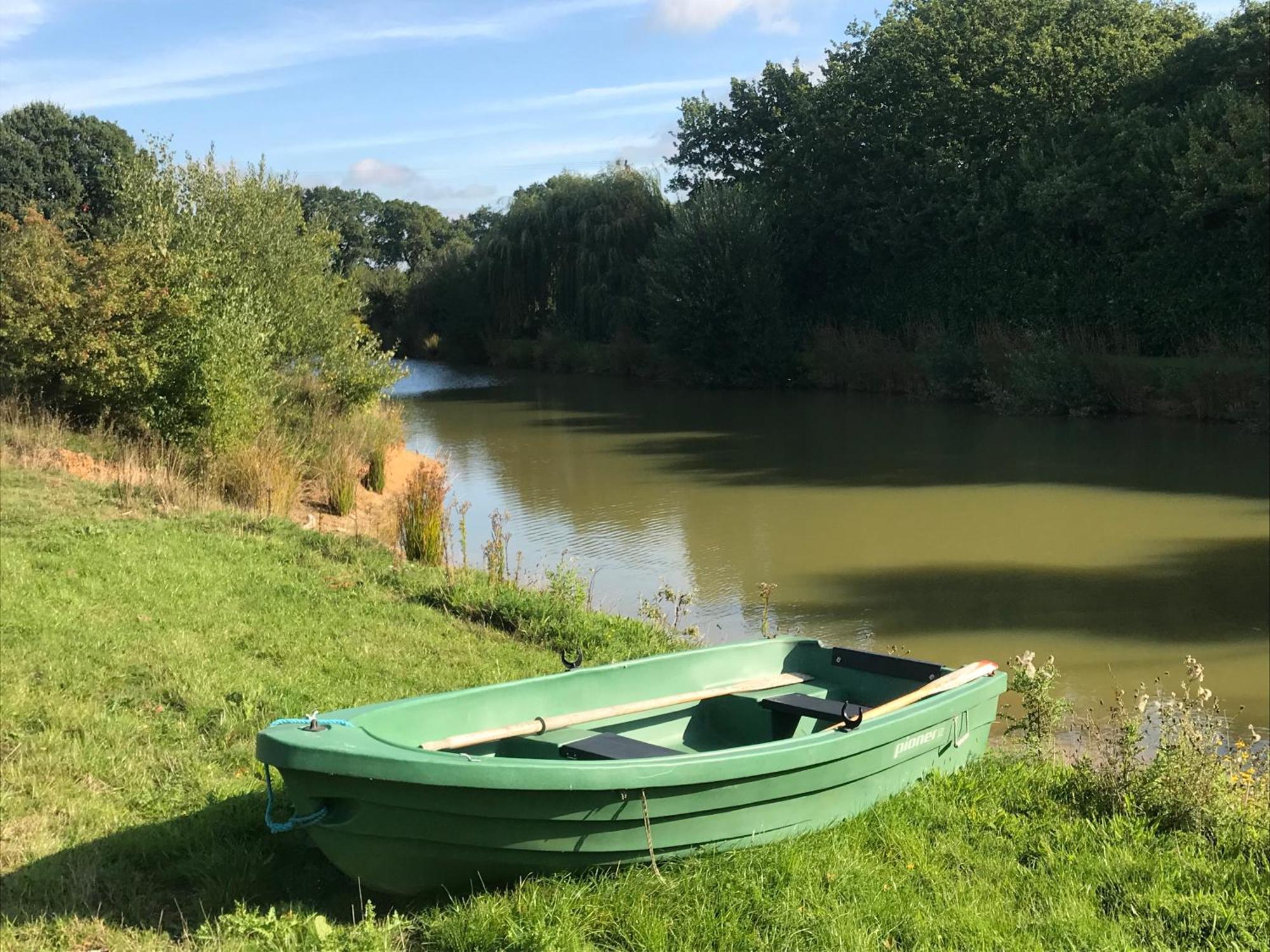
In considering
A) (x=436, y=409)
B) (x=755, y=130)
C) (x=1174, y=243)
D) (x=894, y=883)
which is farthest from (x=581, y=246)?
(x=894, y=883)

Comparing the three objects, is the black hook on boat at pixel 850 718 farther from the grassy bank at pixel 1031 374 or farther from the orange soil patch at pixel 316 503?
the grassy bank at pixel 1031 374

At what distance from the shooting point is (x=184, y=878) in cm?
430

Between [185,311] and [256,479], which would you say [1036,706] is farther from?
[185,311]

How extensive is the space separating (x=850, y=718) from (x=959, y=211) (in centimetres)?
2584

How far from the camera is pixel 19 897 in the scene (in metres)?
4.02

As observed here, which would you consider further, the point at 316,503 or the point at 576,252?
the point at 576,252

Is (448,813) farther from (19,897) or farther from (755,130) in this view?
(755,130)

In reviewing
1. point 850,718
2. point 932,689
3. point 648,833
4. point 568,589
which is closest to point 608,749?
point 648,833

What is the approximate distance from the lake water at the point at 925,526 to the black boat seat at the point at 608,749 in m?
4.36

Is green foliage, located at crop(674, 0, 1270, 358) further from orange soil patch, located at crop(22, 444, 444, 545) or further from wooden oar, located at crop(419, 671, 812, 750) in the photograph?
wooden oar, located at crop(419, 671, 812, 750)

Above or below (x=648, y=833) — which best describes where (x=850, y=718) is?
above

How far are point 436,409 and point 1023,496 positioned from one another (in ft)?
63.3

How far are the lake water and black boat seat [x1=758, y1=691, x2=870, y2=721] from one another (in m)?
3.38

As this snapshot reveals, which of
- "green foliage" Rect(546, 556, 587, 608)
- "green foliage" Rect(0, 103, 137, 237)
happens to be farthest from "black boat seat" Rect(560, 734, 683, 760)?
"green foliage" Rect(0, 103, 137, 237)
